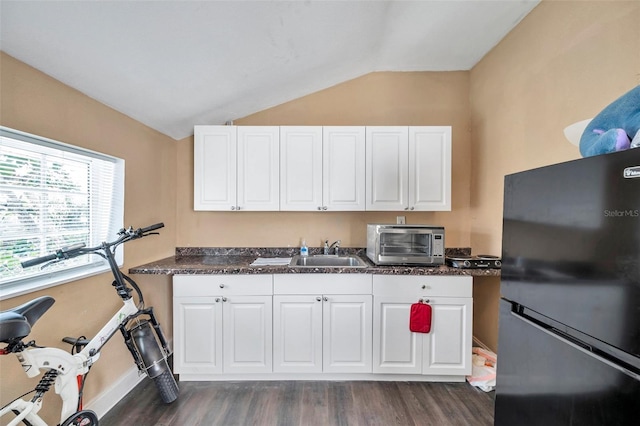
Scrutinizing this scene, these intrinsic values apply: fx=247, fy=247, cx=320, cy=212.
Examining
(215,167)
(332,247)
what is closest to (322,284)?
(332,247)

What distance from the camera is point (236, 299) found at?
77.4 inches

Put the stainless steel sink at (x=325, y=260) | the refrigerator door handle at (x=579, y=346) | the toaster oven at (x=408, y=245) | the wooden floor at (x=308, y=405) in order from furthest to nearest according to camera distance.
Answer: the stainless steel sink at (x=325, y=260)
the toaster oven at (x=408, y=245)
the wooden floor at (x=308, y=405)
the refrigerator door handle at (x=579, y=346)

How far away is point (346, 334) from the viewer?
198 centimetres

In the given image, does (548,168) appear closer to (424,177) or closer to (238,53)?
(424,177)

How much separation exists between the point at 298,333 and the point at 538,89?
8.53 ft

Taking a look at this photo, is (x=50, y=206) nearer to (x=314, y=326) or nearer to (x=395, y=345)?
(x=314, y=326)

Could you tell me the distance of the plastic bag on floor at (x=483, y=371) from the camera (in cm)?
194

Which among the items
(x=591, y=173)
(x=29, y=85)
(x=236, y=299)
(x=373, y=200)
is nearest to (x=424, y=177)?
(x=373, y=200)

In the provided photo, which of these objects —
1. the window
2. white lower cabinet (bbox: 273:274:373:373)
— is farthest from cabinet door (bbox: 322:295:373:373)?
the window

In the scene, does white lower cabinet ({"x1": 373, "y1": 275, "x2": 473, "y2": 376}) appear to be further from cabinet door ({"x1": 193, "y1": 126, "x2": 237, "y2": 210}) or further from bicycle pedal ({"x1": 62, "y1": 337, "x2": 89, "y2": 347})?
bicycle pedal ({"x1": 62, "y1": 337, "x2": 89, "y2": 347})

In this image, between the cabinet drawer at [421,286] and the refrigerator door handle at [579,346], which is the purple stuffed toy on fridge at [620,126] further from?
the cabinet drawer at [421,286]

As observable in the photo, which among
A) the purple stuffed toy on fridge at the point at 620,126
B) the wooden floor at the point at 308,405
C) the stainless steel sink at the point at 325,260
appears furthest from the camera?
the stainless steel sink at the point at 325,260

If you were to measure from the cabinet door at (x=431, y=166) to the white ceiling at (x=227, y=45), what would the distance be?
80 cm

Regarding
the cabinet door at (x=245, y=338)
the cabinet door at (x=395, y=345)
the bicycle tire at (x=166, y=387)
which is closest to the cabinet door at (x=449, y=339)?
the cabinet door at (x=395, y=345)
